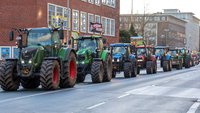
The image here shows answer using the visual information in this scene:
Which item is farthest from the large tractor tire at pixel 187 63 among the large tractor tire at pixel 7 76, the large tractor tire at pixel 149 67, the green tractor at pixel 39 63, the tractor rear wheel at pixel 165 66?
the large tractor tire at pixel 7 76

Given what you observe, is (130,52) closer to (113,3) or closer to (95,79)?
(95,79)

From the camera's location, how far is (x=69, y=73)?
22.6 metres

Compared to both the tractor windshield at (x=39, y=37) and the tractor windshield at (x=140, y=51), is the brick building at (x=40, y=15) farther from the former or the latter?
the tractor windshield at (x=39, y=37)

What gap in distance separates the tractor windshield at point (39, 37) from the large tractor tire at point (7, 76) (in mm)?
1592

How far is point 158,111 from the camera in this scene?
1405 cm

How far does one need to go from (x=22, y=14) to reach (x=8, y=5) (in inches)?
70.3

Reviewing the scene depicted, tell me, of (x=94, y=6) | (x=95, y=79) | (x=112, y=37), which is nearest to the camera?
(x=95, y=79)

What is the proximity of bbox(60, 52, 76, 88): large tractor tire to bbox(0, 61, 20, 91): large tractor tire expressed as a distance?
2.49 m

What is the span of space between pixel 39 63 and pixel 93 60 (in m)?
6.86

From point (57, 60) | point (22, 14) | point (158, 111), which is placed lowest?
point (158, 111)

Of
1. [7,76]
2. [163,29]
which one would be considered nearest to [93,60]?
[7,76]

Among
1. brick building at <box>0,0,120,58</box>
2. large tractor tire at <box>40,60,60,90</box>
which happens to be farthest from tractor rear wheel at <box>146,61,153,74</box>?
large tractor tire at <box>40,60,60,90</box>

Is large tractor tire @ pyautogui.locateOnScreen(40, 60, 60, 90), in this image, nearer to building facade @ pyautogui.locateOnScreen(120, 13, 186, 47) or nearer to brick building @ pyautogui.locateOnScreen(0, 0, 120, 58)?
brick building @ pyautogui.locateOnScreen(0, 0, 120, 58)

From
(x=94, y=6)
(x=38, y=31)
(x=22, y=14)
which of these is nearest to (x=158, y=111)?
(x=38, y=31)
